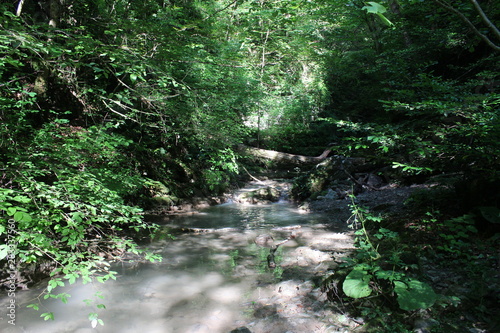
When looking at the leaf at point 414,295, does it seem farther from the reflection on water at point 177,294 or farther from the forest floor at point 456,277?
the reflection on water at point 177,294

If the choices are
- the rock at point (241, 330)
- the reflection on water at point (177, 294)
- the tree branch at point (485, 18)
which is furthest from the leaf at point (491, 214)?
the rock at point (241, 330)

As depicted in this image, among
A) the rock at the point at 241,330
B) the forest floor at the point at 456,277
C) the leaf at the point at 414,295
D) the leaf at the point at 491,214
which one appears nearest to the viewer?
the leaf at the point at 414,295

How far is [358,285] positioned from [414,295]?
45 centimetres

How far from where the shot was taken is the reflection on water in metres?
2.97

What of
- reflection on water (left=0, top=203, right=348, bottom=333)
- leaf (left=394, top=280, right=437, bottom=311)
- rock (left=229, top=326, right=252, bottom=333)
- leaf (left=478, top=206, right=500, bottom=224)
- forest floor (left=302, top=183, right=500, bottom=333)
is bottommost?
reflection on water (left=0, top=203, right=348, bottom=333)

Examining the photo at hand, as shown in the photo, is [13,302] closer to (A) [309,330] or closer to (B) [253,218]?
(A) [309,330]

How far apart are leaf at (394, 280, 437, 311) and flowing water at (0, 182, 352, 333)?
647mm

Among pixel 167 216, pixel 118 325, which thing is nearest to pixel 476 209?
pixel 118 325

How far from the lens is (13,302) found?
324 centimetres

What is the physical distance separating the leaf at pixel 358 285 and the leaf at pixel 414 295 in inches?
10.2

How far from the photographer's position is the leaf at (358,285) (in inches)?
94.0

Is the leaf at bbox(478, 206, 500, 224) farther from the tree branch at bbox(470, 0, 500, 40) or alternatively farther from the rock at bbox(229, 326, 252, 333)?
the rock at bbox(229, 326, 252, 333)

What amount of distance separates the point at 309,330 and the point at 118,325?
214 centimetres

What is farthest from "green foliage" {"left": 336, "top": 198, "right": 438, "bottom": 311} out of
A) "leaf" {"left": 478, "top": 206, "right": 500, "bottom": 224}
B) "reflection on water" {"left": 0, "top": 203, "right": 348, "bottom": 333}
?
"leaf" {"left": 478, "top": 206, "right": 500, "bottom": 224}
